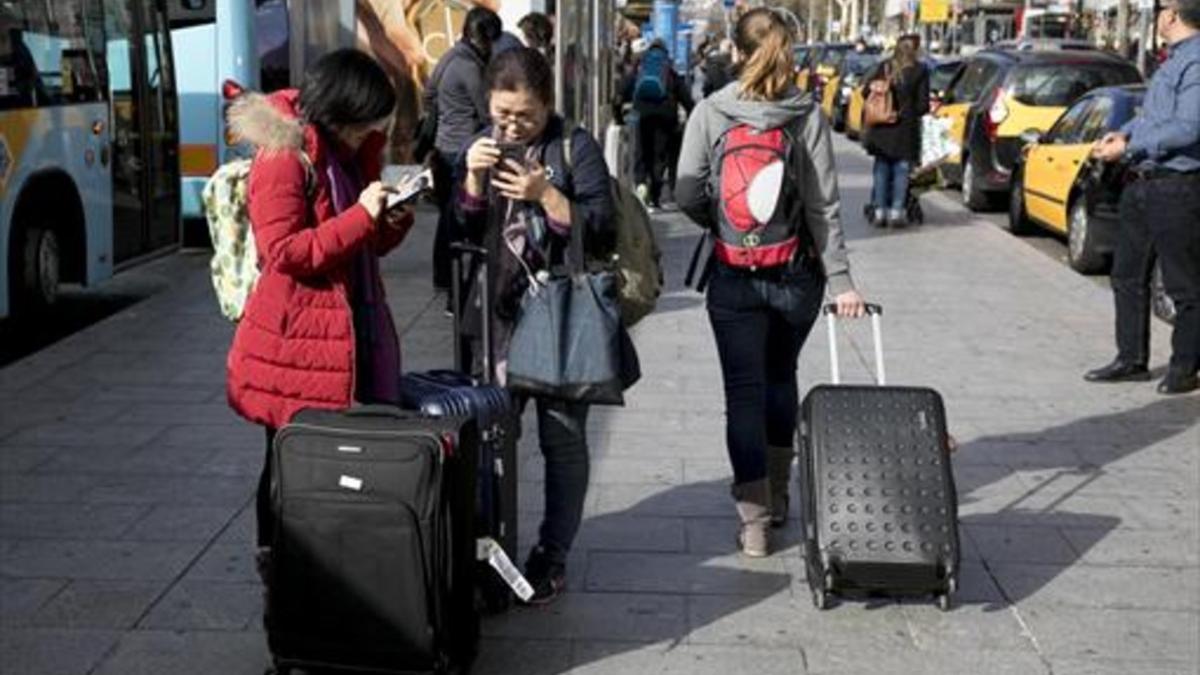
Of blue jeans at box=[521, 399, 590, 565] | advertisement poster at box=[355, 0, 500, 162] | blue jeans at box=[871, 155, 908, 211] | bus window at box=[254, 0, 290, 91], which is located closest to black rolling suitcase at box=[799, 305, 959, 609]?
blue jeans at box=[521, 399, 590, 565]

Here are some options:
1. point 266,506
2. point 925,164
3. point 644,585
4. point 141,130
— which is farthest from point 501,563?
point 925,164

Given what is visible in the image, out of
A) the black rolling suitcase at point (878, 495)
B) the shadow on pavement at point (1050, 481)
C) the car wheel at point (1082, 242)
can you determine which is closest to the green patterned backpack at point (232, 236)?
the black rolling suitcase at point (878, 495)

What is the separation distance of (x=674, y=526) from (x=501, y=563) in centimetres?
151

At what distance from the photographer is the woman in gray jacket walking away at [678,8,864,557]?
16.1ft

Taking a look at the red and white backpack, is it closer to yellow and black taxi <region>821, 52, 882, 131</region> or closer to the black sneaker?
the black sneaker

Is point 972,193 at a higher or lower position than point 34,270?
lower

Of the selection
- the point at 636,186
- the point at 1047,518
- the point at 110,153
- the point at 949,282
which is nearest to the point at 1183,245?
the point at 1047,518

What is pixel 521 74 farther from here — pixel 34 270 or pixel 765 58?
pixel 34 270

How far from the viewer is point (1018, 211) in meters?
14.5

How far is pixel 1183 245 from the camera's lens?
7738mm

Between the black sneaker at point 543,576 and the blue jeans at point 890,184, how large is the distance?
1039 cm

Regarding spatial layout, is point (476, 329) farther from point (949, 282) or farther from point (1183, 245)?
point (949, 282)

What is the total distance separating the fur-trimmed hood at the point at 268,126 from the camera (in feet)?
13.1

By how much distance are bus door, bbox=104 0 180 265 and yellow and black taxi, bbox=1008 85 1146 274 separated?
6.65m
